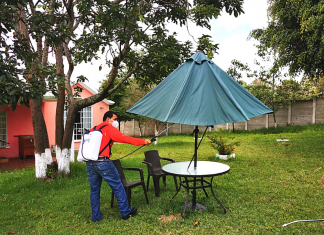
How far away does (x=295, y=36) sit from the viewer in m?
11.8

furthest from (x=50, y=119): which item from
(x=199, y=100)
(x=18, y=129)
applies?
(x=199, y=100)

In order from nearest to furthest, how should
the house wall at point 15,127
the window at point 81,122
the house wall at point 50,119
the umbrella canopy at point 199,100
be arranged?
1. the umbrella canopy at point 199,100
2. the house wall at point 15,127
3. the house wall at point 50,119
4. the window at point 81,122

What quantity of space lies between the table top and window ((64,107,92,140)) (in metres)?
10.2

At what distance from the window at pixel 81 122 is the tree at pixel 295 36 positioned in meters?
9.99

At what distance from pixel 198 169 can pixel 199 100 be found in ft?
4.43

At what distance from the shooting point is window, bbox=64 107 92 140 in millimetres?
13922

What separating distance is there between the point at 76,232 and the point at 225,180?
378cm

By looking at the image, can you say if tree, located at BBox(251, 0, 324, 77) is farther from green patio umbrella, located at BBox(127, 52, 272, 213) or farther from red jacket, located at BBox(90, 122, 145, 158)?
red jacket, located at BBox(90, 122, 145, 158)

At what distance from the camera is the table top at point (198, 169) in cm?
403

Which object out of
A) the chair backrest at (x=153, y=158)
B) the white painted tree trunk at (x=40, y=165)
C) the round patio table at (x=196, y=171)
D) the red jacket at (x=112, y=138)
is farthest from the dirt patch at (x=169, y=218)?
the white painted tree trunk at (x=40, y=165)

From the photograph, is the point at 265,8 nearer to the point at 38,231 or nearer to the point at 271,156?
the point at 271,156

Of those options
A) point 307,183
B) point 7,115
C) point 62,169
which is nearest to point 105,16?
point 62,169

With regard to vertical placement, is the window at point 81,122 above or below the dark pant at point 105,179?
above

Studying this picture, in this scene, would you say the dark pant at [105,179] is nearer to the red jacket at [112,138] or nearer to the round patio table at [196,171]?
the red jacket at [112,138]
